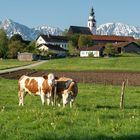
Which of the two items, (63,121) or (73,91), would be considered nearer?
(63,121)

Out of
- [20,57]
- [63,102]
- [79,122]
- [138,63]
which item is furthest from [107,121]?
[20,57]

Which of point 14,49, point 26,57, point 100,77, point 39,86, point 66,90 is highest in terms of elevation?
point 39,86

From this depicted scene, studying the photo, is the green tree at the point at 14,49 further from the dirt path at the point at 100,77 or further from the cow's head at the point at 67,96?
the cow's head at the point at 67,96

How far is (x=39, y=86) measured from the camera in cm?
2417

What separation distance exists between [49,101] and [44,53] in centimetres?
15397

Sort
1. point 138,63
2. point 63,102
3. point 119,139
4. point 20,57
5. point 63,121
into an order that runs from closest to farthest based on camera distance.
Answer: point 119,139, point 63,121, point 63,102, point 138,63, point 20,57

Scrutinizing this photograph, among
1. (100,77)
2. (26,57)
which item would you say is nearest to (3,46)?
(26,57)

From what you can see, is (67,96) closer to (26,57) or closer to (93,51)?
(26,57)

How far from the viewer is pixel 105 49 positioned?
17400 cm

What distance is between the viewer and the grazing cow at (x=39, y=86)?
77.3 ft

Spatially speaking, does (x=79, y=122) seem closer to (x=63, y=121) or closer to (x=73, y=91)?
(x=63, y=121)

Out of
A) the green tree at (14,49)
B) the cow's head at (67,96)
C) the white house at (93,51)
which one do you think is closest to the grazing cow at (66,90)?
the cow's head at (67,96)

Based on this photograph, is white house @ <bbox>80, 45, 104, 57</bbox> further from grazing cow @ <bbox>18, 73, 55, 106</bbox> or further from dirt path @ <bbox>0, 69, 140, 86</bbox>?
grazing cow @ <bbox>18, 73, 55, 106</bbox>

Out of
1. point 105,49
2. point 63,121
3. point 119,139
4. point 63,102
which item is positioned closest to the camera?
point 119,139
